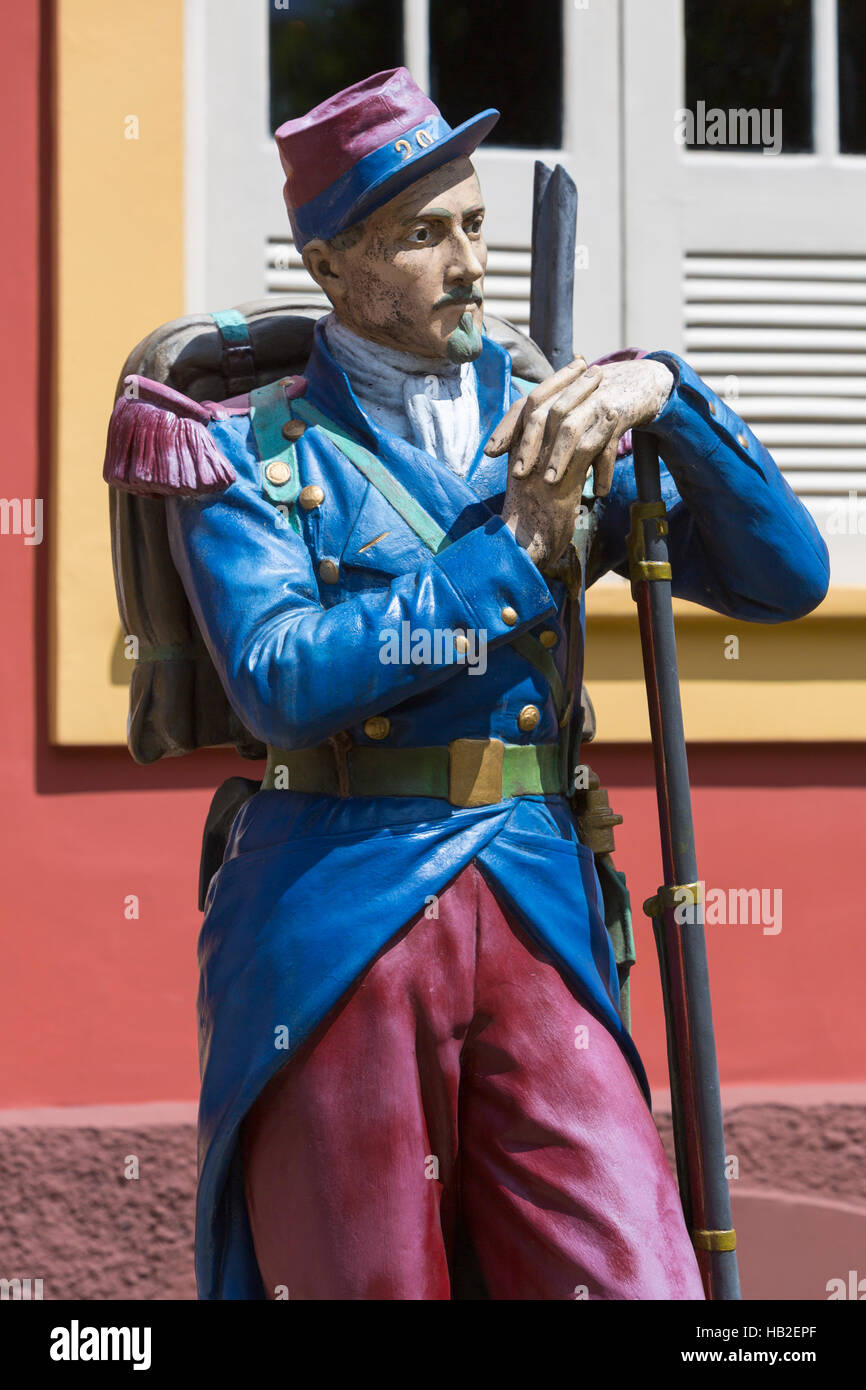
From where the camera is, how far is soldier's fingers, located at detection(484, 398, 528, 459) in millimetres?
2494

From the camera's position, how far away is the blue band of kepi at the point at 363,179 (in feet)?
8.50

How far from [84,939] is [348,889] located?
8.48 feet

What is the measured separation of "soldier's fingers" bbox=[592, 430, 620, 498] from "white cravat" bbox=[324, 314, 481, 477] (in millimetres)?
218

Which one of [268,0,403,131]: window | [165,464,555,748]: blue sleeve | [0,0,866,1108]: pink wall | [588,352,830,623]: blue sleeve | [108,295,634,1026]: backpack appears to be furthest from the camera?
[268,0,403,131]: window

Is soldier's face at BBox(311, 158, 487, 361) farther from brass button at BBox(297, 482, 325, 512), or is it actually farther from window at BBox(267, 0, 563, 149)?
window at BBox(267, 0, 563, 149)

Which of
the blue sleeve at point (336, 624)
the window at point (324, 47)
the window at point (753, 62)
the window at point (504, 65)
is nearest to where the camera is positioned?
the blue sleeve at point (336, 624)

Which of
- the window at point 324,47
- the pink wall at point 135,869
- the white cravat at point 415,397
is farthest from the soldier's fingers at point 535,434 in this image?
the window at point 324,47

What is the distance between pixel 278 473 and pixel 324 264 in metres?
0.31

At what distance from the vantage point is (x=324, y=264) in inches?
107

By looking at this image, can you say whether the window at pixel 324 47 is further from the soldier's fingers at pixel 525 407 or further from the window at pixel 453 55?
the soldier's fingers at pixel 525 407

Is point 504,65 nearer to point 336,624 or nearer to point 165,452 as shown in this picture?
point 165,452

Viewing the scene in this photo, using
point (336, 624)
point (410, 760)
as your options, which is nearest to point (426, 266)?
point (336, 624)

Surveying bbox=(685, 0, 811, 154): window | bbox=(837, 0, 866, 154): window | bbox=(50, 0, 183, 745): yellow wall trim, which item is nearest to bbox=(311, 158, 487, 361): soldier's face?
bbox=(50, 0, 183, 745): yellow wall trim
